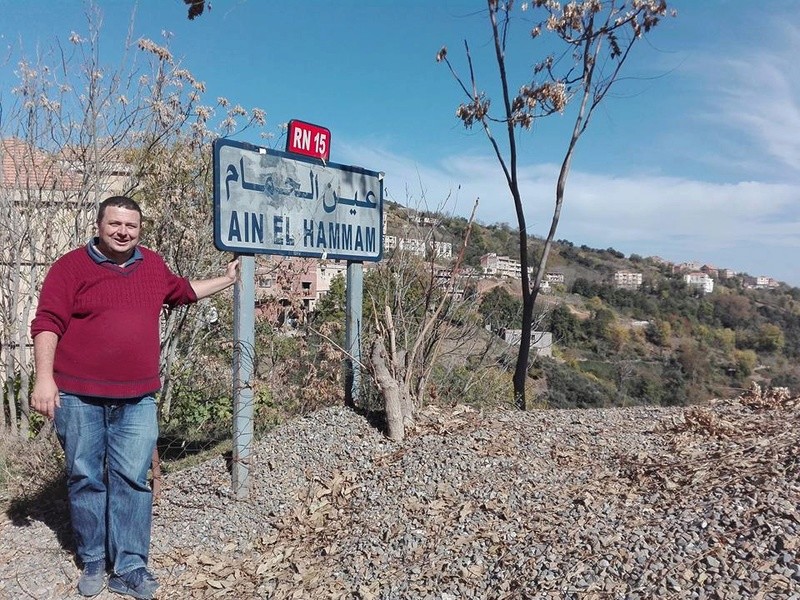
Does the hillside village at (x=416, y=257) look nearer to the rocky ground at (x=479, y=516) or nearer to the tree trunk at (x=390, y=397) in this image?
the tree trunk at (x=390, y=397)

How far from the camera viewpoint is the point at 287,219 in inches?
152

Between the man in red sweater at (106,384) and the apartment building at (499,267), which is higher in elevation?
the apartment building at (499,267)

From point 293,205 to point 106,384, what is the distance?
5.42ft

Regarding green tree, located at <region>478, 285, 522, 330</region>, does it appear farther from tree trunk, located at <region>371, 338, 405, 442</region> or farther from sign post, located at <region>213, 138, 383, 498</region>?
tree trunk, located at <region>371, 338, 405, 442</region>

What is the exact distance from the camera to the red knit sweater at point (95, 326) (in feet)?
8.68

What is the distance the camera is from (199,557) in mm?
3086

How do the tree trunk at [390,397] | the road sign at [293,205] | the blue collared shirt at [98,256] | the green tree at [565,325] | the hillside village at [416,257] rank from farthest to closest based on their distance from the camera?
the green tree at [565,325] → the hillside village at [416,257] → the tree trunk at [390,397] → the road sign at [293,205] → the blue collared shirt at [98,256]

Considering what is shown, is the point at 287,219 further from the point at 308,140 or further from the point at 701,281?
the point at 701,281

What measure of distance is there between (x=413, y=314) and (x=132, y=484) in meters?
3.33

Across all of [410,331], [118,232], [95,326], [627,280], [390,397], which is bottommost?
[390,397]

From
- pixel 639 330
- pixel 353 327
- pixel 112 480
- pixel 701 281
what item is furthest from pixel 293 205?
pixel 701 281

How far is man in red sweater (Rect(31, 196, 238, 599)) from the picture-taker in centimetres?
266

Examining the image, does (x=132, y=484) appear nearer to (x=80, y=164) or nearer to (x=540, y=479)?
(x=540, y=479)

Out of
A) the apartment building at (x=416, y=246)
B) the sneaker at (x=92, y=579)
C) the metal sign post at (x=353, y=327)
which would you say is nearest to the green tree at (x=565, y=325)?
the apartment building at (x=416, y=246)
